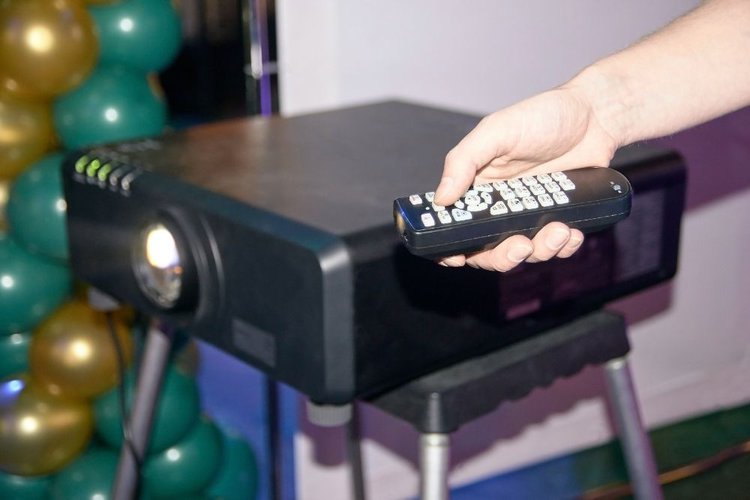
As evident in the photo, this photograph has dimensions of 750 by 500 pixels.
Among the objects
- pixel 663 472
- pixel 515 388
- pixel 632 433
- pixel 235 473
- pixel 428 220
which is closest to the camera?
pixel 428 220

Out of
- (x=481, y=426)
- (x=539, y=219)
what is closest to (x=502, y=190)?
(x=539, y=219)

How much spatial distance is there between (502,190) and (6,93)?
670 mm

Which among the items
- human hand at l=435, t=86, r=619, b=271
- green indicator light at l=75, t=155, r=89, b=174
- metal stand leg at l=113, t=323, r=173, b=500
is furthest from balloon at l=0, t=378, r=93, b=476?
human hand at l=435, t=86, r=619, b=271

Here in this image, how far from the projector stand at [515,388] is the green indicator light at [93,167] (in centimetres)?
30

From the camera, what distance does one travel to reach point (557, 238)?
60 centimetres

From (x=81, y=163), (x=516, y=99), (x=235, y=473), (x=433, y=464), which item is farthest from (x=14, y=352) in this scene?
(x=516, y=99)

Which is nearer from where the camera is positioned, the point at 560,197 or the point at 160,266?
the point at 560,197

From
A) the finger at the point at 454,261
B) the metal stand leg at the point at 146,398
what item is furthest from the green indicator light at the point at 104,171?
the finger at the point at 454,261

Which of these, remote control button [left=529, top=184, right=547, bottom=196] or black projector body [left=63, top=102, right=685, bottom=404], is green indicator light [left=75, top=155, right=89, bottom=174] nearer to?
black projector body [left=63, top=102, right=685, bottom=404]

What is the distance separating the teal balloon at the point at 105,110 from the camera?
105cm

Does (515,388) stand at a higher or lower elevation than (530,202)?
lower

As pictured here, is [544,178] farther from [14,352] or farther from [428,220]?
[14,352]

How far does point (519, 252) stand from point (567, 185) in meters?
0.06

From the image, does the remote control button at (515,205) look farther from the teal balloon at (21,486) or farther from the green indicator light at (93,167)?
the teal balloon at (21,486)
